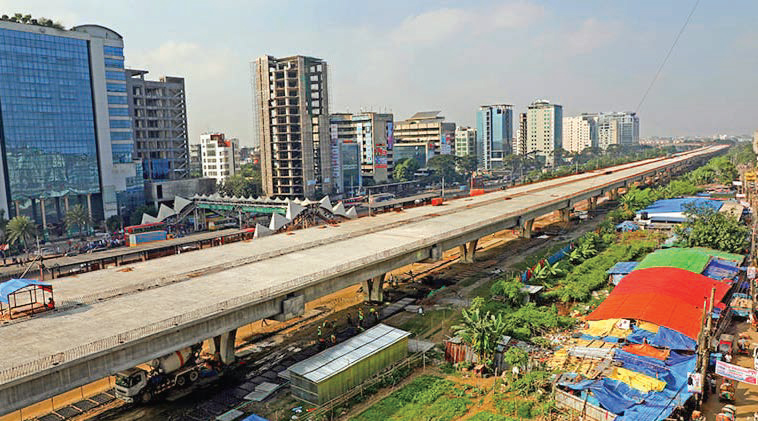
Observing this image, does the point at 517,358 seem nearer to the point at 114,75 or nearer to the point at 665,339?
the point at 665,339

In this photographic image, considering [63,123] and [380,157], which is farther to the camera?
[380,157]

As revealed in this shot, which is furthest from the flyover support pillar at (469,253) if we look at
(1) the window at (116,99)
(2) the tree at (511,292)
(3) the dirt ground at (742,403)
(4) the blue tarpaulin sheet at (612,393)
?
(1) the window at (116,99)

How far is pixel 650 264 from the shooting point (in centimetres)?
4328

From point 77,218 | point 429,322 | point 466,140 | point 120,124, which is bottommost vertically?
point 429,322

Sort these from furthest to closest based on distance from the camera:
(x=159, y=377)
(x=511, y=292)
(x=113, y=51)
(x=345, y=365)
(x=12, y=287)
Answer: (x=113, y=51)
(x=511, y=292)
(x=345, y=365)
(x=159, y=377)
(x=12, y=287)

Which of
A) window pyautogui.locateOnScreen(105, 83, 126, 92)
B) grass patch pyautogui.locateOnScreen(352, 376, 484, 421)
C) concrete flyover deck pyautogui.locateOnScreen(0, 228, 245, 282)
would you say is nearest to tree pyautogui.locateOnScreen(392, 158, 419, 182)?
window pyautogui.locateOnScreen(105, 83, 126, 92)

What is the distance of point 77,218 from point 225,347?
2104 inches

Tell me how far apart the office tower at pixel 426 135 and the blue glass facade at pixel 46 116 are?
3869 inches

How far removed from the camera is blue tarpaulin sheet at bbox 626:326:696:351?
92.1ft

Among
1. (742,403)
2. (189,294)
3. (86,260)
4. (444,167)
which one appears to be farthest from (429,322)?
(444,167)

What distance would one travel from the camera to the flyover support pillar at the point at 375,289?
136 ft

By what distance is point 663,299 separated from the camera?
33.5 meters

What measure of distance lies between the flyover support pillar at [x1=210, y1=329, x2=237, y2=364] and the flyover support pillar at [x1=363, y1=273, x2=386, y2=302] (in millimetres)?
14005

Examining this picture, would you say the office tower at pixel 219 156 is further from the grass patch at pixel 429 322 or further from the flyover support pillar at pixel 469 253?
the grass patch at pixel 429 322
